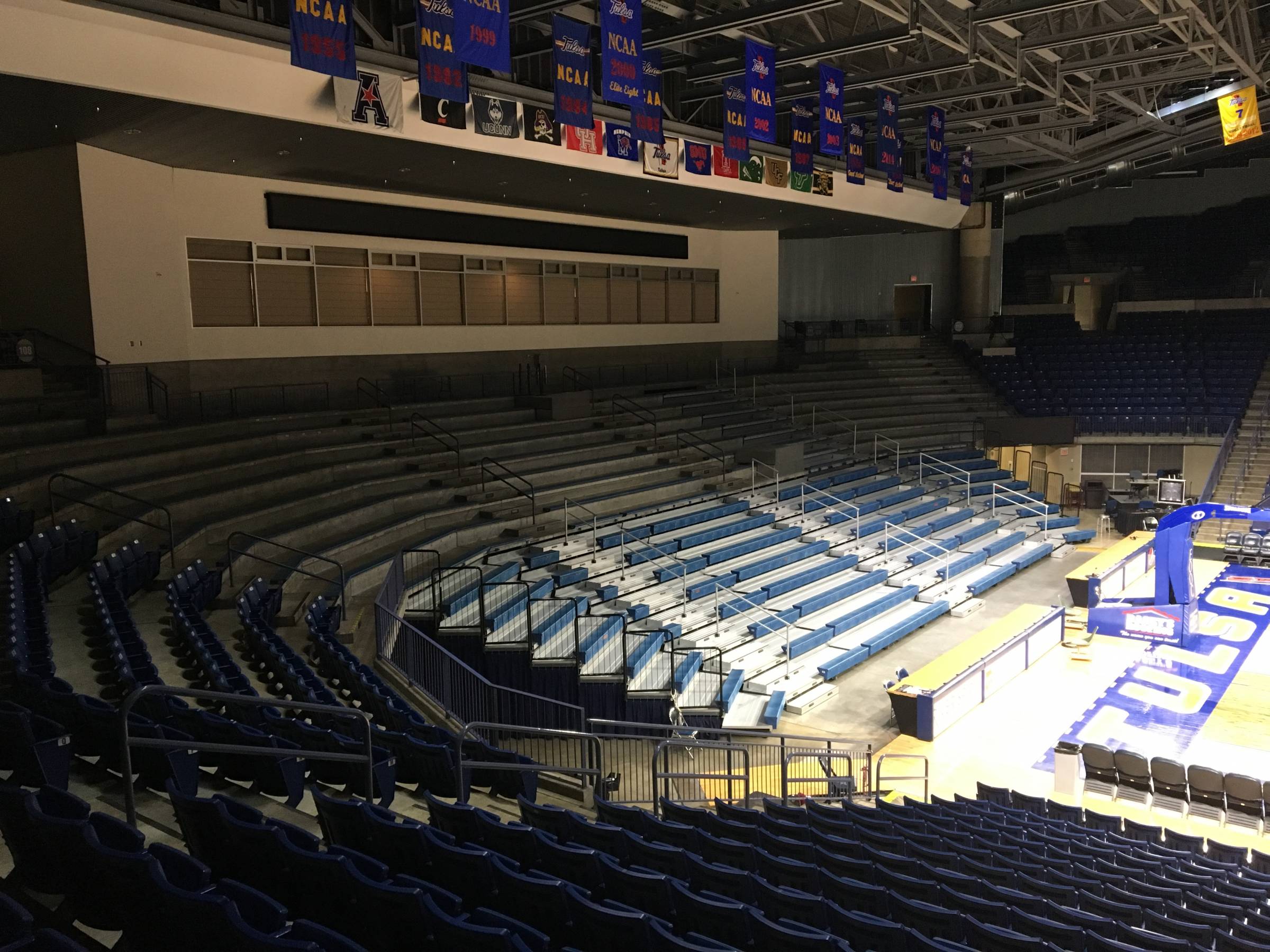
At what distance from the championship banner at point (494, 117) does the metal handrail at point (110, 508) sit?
336 inches

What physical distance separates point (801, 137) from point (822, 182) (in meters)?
3.53

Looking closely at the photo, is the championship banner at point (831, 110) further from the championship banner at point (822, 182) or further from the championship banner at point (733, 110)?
the championship banner at point (822, 182)

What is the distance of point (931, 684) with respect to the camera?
579 inches

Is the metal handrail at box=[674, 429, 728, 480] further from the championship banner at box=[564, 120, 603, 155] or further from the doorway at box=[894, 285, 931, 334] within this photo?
the doorway at box=[894, 285, 931, 334]

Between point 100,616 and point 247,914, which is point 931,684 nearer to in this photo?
point 100,616

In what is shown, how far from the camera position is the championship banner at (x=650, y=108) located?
1717 cm

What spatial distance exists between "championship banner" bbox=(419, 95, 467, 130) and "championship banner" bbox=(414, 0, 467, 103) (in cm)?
272

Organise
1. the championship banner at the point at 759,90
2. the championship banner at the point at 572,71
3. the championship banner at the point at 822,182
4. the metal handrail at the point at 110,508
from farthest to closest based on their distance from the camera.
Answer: the championship banner at the point at 822,182
the championship banner at the point at 759,90
the championship banner at the point at 572,71
the metal handrail at the point at 110,508

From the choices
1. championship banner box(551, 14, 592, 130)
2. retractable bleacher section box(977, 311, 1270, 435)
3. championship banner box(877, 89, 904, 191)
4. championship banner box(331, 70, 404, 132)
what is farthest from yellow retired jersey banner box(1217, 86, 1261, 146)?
championship banner box(331, 70, 404, 132)

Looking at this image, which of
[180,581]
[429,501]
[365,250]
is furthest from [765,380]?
[180,581]

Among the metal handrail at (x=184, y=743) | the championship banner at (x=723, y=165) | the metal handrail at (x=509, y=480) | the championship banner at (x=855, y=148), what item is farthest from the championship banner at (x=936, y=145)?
the metal handrail at (x=184, y=743)

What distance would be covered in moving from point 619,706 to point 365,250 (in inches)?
506

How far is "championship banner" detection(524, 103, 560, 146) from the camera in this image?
60.3ft

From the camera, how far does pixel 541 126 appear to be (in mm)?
18562
